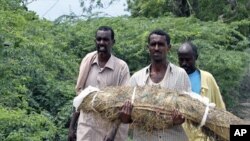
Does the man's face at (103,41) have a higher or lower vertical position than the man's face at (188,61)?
higher

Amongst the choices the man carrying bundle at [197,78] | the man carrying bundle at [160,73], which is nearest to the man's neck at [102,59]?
the man carrying bundle at [197,78]

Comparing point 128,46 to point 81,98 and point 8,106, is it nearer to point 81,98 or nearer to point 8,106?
point 8,106

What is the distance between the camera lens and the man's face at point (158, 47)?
487 cm

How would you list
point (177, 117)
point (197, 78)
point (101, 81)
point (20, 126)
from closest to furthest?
point (177, 117)
point (197, 78)
point (101, 81)
point (20, 126)

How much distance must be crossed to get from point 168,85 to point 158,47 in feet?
0.92

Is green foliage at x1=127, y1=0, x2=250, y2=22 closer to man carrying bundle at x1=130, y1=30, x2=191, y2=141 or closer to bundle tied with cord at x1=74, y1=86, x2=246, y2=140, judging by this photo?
man carrying bundle at x1=130, y1=30, x2=191, y2=141

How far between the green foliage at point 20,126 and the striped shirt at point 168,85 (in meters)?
1.37

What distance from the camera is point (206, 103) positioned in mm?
4613

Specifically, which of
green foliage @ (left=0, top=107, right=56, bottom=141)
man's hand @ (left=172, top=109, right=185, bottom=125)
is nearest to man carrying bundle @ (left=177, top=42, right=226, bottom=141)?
man's hand @ (left=172, top=109, right=185, bottom=125)

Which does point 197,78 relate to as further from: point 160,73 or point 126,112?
point 126,112

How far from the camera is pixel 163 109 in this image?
4.50 metres

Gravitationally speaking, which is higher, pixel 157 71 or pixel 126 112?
pixel 157 71

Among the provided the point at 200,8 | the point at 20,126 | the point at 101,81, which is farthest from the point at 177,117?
the point at 200,8

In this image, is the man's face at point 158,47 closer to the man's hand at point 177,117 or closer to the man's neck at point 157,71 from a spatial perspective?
the man's neck at point 157,71
